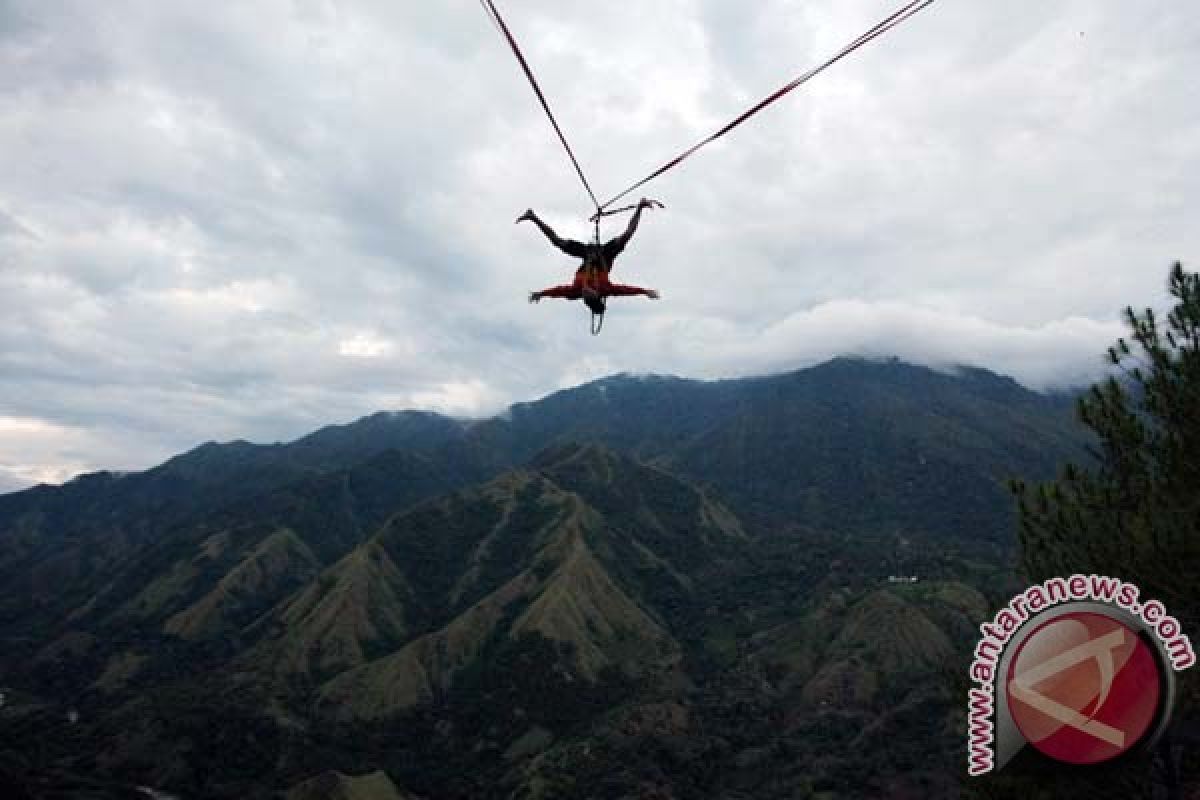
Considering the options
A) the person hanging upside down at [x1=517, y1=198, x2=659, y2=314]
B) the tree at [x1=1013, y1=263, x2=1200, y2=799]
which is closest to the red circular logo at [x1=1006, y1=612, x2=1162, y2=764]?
the tree at [x1=1013, y1=263, x2=1200, y2=799]

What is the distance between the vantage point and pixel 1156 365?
17562 mm

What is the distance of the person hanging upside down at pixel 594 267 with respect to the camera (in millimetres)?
15359

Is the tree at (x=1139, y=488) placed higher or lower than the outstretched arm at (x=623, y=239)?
lower

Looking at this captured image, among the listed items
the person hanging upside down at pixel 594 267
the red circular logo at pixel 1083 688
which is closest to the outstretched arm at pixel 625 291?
the person hanging upside down at pixel 594 267

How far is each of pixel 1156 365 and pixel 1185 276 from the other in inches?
91.3

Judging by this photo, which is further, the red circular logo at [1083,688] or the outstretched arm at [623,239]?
the outstretched arm at [623,239]

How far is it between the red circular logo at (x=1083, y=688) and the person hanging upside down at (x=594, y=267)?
9.65 metres

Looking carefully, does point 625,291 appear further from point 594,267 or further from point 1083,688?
point 1083,688

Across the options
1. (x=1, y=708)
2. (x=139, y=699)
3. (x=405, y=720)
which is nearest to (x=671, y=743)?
(x=405, y=720)

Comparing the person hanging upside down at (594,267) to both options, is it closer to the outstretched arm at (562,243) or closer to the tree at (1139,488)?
Result: the outstretched arm at (562,243)

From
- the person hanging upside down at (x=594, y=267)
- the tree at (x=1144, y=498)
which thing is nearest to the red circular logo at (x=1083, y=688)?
the tree at (x=1144, y=498)

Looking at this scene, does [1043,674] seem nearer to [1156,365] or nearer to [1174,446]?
[1174,446]

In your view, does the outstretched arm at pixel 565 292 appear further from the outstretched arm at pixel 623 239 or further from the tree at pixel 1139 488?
the tree at pixel 1139 488

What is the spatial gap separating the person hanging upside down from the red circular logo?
9.65 meters
